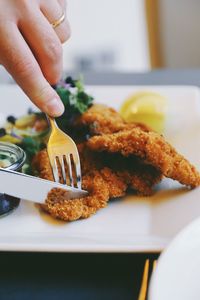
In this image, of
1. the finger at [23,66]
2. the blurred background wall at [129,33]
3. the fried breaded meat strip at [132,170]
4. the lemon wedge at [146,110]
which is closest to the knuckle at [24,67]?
the finger at [23,66]

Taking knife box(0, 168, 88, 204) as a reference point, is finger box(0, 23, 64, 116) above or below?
above

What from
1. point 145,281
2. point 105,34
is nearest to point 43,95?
point 145,281

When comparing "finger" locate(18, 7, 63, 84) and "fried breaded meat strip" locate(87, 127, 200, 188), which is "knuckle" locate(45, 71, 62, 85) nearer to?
"finger" locate(18, 7, 63, 84)

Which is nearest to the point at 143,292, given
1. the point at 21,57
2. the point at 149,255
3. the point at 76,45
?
the point at 149,255

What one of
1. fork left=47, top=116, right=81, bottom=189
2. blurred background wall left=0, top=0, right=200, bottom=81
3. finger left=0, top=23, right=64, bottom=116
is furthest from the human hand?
blurred background wall left=0, top=0, right=200, bottom=81

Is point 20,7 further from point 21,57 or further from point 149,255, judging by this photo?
point 149,255
